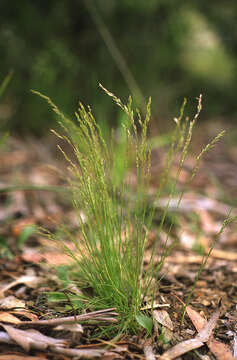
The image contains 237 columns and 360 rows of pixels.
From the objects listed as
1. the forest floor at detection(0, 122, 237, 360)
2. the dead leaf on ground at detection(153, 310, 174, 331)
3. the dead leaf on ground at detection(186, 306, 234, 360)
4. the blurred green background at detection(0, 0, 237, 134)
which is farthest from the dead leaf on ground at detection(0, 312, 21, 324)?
the blurred green background at detection(0, 0, 237, 134)

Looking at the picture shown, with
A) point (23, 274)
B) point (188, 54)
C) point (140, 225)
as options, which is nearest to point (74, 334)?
point (140, 225)

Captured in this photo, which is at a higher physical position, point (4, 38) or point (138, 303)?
point (4, 38)

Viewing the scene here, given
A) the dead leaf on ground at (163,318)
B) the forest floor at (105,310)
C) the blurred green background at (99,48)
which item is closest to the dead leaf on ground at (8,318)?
the forest floor at (105,310)

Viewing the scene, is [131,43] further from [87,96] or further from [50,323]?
[50,323]

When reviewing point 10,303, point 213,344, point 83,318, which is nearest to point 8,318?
point 10,303

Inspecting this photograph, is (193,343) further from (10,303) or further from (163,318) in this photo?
(10,303)

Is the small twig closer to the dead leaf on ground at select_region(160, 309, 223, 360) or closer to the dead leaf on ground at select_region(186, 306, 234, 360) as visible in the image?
the dead leaf on ground at select_region(160, 309, 223, 360)

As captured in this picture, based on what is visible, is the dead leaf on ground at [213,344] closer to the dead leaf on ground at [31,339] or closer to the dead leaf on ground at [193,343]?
the dead leaf on ground at [193,343]
